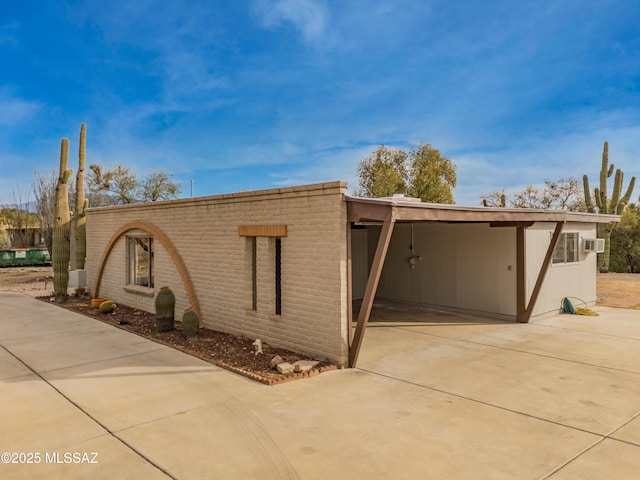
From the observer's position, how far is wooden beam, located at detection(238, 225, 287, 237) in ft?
25.4

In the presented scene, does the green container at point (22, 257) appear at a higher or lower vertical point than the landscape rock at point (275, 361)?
higher

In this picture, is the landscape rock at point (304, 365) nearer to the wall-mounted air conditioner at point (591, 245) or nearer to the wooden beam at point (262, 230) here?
the wooden beam at point (262, 230)

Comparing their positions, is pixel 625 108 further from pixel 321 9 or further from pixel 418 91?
pixel 321 9

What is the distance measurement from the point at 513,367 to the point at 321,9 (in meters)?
10.5

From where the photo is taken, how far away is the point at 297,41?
16.7 metres

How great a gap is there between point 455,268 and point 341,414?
761 centimetres

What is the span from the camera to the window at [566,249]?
11291mm

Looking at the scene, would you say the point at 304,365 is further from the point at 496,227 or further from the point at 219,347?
the point at 496,227

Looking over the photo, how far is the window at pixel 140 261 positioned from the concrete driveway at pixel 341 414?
3.92m

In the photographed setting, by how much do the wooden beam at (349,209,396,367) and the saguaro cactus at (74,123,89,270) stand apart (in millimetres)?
13383

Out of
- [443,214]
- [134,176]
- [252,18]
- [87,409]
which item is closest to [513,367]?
[443,214]

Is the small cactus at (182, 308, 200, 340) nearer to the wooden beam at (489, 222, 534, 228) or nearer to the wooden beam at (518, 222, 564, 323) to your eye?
the wooden beam at (489, 222, 534, 228)

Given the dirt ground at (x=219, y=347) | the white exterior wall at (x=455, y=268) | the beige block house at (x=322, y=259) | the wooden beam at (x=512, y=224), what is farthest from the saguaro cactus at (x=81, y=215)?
the wooden beam at (x=512, y=224)

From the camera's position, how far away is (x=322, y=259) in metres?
7.05
